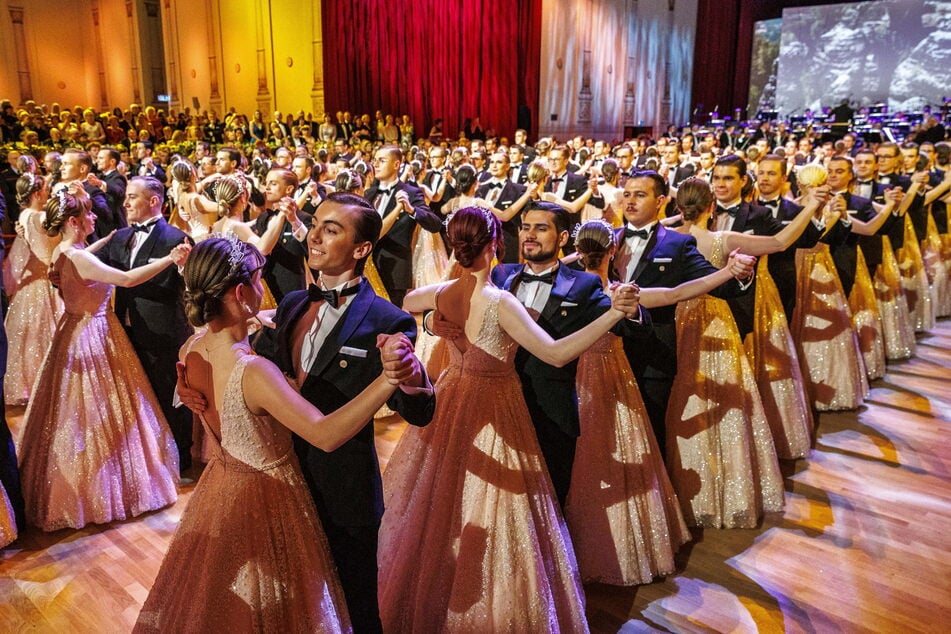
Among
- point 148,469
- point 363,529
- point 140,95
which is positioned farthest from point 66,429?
point 140,95

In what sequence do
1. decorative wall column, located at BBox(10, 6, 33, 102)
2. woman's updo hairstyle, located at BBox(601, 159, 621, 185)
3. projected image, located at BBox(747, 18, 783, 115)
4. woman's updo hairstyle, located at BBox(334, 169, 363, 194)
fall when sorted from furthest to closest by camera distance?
projected image, located at BBox(747, 18, 783, 115) < decorative wall column, located at BBox(10, 6, 33, 102) < woman's updo hairstyle, located at BBox(601, 159, 621, 185) < woman's updo hairstyle, located at BBox(334, 169, 363, 194)

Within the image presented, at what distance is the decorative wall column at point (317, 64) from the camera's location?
16.2 metres

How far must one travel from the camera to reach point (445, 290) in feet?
8.20

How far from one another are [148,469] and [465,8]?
15.9 meters

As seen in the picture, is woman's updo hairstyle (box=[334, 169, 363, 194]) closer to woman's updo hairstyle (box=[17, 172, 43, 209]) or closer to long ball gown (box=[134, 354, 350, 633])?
woman's updo hairstyle (box=[17, 172, 43, 209])

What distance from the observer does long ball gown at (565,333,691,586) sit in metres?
2.90

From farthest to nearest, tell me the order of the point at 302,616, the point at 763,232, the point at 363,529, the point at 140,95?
the point at 140,95 → the point at 763,232 → the point at 363,529 → the point at 302,616

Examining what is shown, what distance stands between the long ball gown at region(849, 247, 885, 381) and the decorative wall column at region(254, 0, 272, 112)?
1541 cm

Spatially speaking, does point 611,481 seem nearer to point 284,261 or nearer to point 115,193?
point 284,261

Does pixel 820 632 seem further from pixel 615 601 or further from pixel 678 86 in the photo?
pixel 678 86

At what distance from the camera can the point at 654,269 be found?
3.13 metres

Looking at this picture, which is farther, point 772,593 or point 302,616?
point 772,593

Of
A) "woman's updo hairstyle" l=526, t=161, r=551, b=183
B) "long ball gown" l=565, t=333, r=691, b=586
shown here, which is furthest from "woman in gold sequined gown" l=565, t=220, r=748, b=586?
"woman's updo hairstyle" l=526, t=161, r=551, b=183

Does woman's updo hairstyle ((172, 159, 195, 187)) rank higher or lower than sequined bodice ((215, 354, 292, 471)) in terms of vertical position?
higher
